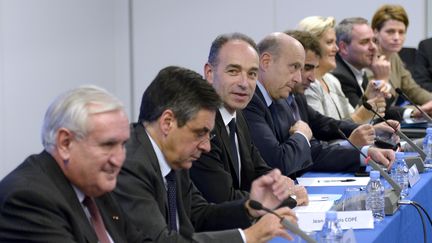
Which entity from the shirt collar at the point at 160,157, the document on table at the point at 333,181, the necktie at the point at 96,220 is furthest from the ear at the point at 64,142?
the document on table at the point at 333,181

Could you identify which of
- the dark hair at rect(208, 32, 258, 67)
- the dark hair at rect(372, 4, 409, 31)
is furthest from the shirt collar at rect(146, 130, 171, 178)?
the dark hair at rect(372, 4, 409, 31)

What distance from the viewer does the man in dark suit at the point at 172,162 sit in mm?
2396

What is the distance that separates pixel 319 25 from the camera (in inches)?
210

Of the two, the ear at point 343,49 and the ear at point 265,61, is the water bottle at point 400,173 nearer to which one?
the ear at point 265,61

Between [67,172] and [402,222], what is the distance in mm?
1549

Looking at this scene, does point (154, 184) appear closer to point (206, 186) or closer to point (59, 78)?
point (206, 186)

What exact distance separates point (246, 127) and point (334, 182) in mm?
466

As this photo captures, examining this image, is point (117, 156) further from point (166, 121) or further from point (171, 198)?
point (171, 198)

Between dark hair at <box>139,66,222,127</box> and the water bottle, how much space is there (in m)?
1.21

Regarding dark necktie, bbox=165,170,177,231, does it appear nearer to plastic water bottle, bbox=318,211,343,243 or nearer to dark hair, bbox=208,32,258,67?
plastic water bottle, bbox=318,211,343,243

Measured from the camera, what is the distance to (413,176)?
3.66 metres

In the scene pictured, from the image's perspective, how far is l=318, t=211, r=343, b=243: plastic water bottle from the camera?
2.50 metres

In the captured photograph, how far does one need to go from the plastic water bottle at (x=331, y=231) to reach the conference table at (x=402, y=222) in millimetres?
145

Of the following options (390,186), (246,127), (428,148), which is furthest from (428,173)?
(246,127)
